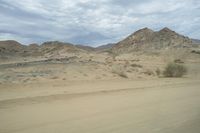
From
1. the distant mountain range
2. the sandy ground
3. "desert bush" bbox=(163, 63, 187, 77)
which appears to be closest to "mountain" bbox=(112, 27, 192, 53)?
the distant mountain range

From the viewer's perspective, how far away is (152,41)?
11575 centimetres

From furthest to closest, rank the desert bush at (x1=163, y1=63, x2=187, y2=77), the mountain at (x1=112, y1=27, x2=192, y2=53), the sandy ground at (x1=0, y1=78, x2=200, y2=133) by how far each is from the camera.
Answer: the mountain at (x1=112, y1=27, x2=192, y2=53) → the desert bush at (x1=163, y1=63, x2=187, y2=77) → the sandy ground at (x1=0, y1=78, x2=200, y2=133)

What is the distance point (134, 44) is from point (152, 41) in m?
8.79

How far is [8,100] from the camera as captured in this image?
15078 mm

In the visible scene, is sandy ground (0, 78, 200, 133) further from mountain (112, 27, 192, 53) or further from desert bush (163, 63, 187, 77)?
mountain (112, 27, 192, 53)

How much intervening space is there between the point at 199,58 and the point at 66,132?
67.2 meters

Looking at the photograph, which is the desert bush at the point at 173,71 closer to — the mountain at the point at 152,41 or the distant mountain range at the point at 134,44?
the distant mountain range at the point at 134,44

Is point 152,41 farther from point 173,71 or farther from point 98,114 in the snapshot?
point 98,114

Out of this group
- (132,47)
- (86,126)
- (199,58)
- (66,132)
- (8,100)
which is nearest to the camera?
(66,132)

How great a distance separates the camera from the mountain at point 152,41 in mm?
104844

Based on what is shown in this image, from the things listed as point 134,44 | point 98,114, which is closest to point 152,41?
point 134,44

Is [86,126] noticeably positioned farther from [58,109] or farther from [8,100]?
[8,100]

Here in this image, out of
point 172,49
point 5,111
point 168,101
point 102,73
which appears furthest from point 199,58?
point 5,111

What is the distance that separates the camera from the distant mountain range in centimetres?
10459
